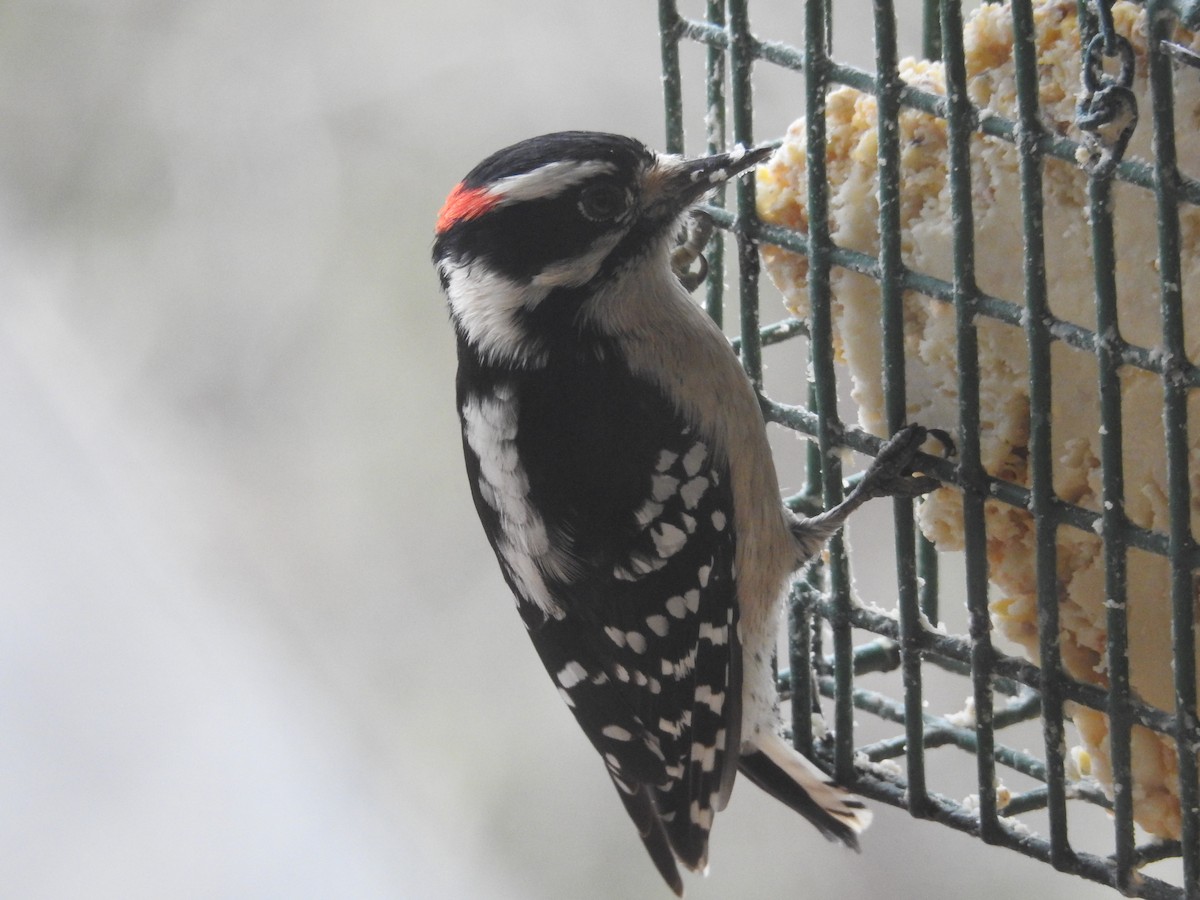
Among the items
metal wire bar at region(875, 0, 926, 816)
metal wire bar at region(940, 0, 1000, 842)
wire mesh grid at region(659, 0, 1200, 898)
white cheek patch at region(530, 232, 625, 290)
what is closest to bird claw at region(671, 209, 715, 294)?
wire mesh grid at region(659, 0, 1200, 898)

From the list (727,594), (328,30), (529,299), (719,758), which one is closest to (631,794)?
(719,758)

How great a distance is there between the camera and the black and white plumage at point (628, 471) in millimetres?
1722

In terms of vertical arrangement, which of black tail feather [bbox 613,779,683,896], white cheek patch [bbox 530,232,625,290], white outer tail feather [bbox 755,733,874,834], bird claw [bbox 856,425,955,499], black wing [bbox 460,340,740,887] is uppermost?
white cheek patch [bbox 530,232,625,290]

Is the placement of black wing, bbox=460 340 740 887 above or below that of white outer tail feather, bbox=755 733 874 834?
above

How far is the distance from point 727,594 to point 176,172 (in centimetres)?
156

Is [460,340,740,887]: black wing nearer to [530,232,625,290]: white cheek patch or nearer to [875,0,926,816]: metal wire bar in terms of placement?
[530,232,625,290]: white cheek patch

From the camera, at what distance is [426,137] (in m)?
2.81

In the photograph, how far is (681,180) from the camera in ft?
5.50

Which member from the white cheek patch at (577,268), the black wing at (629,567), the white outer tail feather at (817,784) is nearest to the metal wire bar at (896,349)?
the white outer tail feather at (817,784)

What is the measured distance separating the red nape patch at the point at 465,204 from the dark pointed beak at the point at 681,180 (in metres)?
0.19

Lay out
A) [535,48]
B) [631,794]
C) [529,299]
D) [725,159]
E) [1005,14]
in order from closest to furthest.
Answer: [1005,14] < [725,159] < [529,299] < [631,794] < [535,48]

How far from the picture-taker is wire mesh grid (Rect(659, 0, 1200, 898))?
4.15 feet

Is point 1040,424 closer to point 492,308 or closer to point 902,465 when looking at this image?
point 902,465

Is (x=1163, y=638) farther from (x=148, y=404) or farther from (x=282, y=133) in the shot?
(x=148, y=404)
